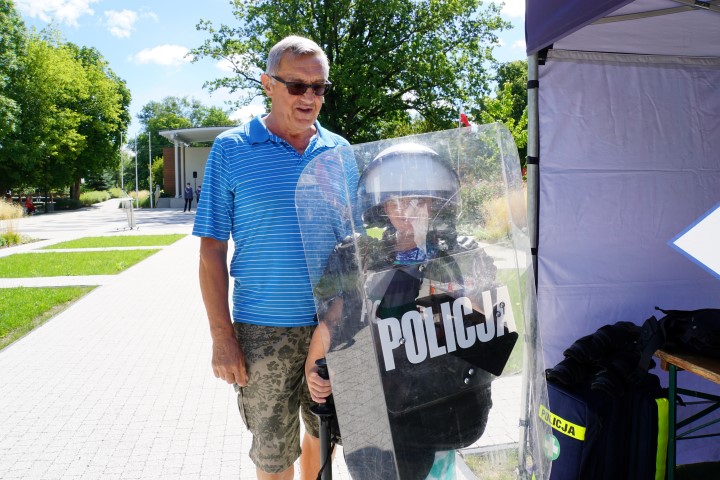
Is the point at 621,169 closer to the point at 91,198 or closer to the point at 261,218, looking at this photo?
the point at 261,218

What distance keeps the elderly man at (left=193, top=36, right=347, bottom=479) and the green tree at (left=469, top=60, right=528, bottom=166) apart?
376cm

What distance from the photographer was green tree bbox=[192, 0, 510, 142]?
2627cm

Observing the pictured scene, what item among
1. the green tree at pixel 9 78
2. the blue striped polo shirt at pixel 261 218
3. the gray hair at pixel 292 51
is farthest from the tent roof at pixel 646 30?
the green tree at pixel 9 78

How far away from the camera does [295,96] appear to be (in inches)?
84.1

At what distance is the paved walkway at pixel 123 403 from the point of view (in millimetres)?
3459

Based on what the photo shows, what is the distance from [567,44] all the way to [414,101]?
2514 centimetres

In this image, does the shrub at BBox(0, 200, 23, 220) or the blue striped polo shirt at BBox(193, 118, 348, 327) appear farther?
the shrub at BBox(0, 200, 23, 220)

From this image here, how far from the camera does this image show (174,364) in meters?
5.54

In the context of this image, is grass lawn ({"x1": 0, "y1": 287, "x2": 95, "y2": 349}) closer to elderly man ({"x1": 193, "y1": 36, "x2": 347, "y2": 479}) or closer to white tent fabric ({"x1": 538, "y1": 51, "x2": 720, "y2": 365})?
elderly man ({"x1": 193, "y1": 36, "x2": 347, "y2": 479})

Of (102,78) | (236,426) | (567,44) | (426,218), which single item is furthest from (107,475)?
(102,78)

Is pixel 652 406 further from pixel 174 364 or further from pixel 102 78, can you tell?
pixel 102 78

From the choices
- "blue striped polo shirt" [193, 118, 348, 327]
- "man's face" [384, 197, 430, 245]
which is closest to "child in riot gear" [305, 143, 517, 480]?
"man's face" [384, 197, 430, 245]

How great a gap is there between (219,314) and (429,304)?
1.05 m

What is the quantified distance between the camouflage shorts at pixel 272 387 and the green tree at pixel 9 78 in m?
39.0
